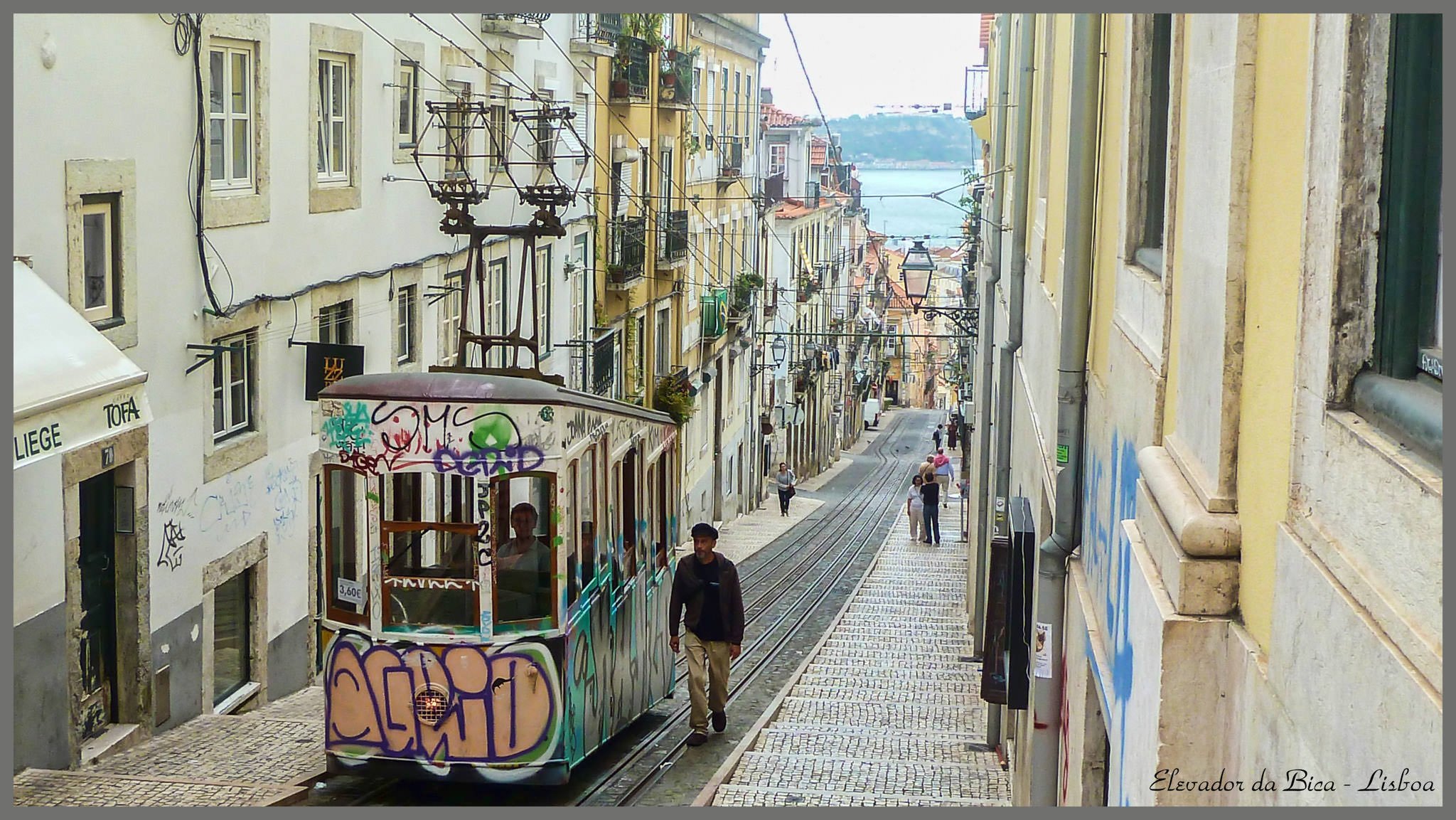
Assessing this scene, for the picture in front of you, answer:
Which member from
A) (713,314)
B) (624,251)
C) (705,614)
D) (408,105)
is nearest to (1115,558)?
(705,614)

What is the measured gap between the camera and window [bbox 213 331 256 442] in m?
12.6

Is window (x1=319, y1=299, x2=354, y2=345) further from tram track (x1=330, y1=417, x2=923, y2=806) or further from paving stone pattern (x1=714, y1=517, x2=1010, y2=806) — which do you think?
paving stone pattern (x1=714, y1=517, x2=1010, y2=806)

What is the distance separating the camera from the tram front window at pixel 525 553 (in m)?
8.65

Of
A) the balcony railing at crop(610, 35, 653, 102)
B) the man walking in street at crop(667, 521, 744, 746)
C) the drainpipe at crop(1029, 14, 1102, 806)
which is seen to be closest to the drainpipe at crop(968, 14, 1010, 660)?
the man walking in street at crop(667, 521, 744, 746)

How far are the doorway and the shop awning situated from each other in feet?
5.47

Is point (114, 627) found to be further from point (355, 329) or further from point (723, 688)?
point (355, 329)

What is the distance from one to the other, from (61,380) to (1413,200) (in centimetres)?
724

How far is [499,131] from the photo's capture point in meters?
20.9

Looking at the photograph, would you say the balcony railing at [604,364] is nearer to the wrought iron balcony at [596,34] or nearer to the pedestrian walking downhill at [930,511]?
the wrought iron balcony at [596,34]

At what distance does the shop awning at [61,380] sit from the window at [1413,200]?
6536mm

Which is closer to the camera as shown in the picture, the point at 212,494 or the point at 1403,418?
the point at 1403,418

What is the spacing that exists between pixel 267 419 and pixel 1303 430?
11416 mm

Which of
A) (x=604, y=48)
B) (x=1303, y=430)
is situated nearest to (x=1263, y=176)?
(x=1303, y=430)

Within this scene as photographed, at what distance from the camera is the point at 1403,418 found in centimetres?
269
